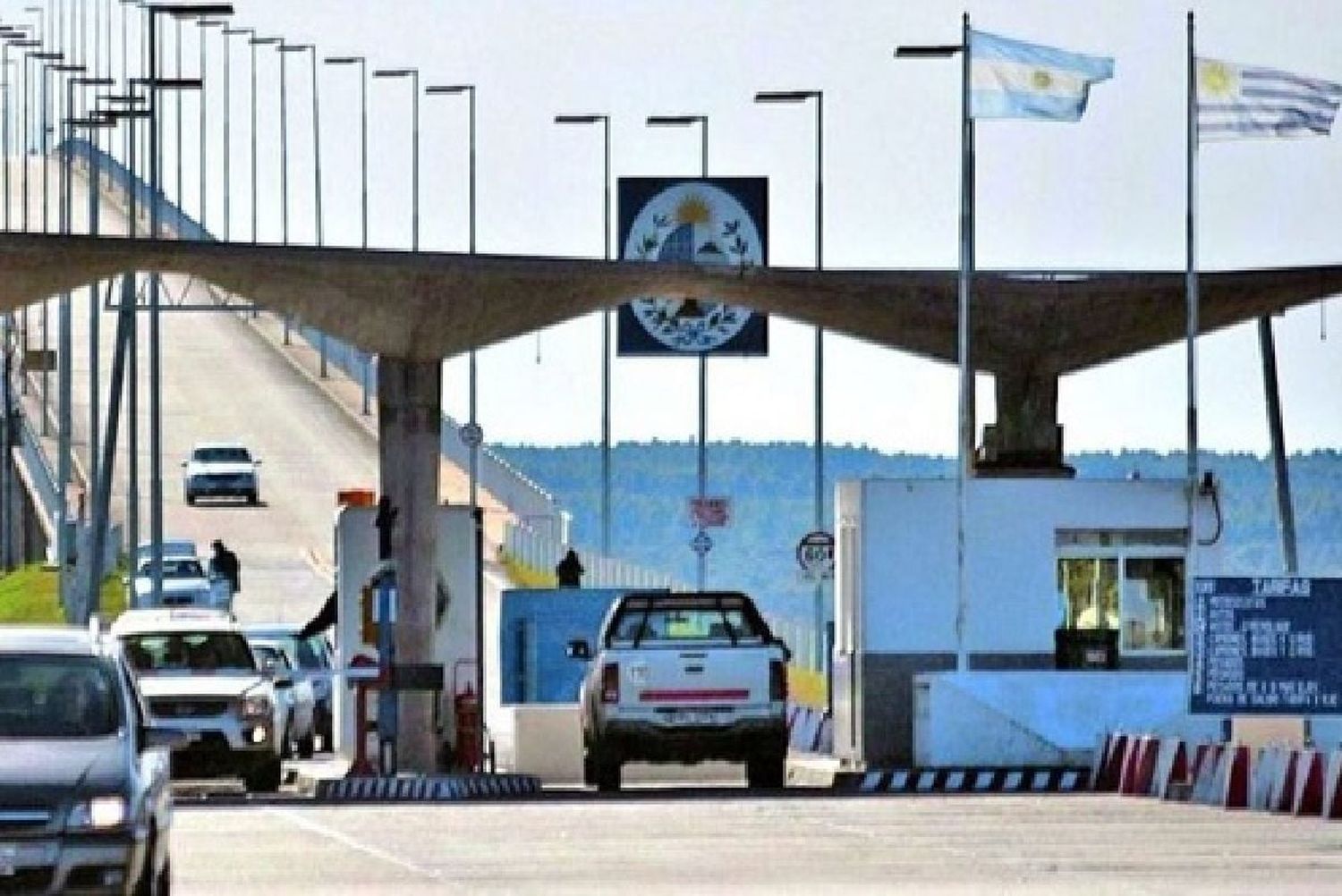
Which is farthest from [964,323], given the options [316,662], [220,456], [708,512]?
[220,456]

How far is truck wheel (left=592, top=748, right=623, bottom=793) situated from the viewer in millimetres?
46219

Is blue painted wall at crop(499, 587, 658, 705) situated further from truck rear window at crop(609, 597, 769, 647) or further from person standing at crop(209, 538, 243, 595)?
person standing at crop(209, 538, 243, 595)

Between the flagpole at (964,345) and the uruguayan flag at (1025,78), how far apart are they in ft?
0.43

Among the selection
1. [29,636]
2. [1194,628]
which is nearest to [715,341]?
[1194,628]

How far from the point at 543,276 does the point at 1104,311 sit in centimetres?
656

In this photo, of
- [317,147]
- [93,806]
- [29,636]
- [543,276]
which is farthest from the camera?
[317,147]

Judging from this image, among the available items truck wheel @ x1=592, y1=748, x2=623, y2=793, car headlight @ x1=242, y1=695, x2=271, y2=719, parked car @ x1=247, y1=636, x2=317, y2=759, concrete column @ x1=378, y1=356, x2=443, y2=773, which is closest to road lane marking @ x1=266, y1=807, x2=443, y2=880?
car headlight @ x1=242, y1=695, x2=271, y2=719

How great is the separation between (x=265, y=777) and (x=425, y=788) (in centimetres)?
296

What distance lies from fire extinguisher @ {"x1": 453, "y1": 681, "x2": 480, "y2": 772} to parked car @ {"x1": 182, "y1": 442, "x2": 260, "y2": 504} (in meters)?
71.0

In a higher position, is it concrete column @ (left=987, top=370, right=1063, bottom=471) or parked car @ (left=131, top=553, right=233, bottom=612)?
concrete column @ (left=987, top=370, right=1063, bottom=471)

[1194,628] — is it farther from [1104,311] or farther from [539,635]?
[539,635]

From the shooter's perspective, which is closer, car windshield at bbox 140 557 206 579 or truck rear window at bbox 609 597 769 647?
truck rear window at bbox 609 597 769 647

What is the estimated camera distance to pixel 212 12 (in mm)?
67812

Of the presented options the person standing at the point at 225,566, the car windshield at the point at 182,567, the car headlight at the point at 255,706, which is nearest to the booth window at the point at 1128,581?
the car headlight at the point at 255,706
